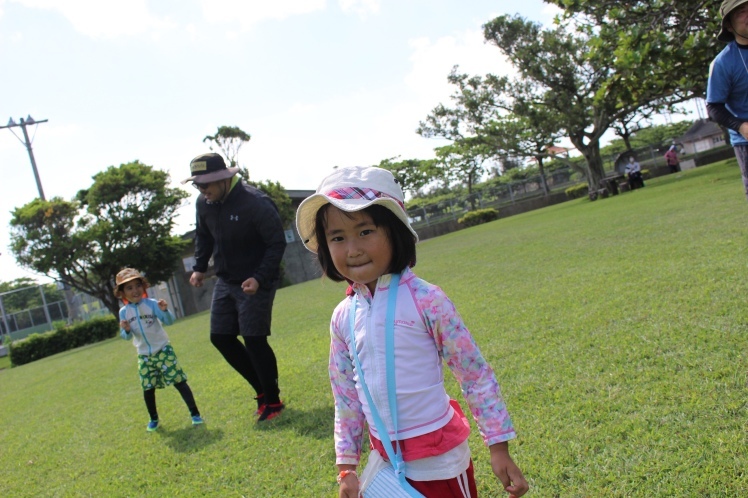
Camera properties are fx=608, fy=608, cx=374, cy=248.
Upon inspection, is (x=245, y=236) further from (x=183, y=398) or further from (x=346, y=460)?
(x=346, y=460)

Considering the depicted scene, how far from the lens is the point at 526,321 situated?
5465 mm

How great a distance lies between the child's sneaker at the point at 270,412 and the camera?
14.7 feet

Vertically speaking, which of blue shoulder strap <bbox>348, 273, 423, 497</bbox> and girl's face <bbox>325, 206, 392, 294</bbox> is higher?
girl's face <bbox>325, 206, 392, 294</bbox>

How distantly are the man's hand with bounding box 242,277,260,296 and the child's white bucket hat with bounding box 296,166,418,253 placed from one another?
7.68 ft

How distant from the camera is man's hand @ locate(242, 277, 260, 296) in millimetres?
4215

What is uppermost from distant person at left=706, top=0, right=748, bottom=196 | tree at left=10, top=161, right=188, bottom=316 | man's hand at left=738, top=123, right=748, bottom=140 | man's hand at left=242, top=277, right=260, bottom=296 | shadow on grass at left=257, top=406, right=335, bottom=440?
tree at left=10, top=161, right=188, bottom=316

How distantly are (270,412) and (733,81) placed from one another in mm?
3824

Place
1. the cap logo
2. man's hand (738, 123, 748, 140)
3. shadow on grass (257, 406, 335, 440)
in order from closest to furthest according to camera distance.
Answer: man's hand (738, 123, 748, 140)
shadow on grass (257, 406, 335, 440)
the cap logo

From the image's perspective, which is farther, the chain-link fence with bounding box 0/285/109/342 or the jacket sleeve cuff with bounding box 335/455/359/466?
the chain-link fence with bounding box 0/285/109/342

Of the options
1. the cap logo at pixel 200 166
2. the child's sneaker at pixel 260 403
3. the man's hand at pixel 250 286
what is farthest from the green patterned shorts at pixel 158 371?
→ the cap logo at pixel 200 166

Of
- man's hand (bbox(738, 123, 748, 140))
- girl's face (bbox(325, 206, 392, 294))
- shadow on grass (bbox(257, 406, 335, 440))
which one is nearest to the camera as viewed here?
girl's face (bbox(325, 206, 392, 294))

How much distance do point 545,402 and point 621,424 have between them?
58 centimetres

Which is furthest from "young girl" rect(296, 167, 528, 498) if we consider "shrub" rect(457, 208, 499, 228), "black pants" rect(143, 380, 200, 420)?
"shrub" rect(457, 208, 499, 228)

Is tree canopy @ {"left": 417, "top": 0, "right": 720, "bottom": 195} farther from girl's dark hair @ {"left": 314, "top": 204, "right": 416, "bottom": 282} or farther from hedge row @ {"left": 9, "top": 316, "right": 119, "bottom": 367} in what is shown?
hedge row @ {"left": 9, "top": 316, "right": 119, "bottom": 367}
